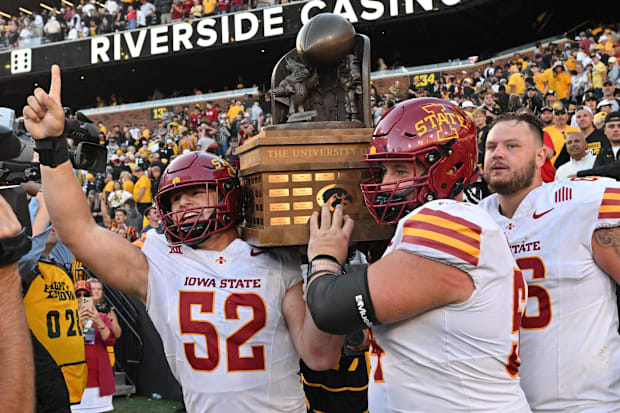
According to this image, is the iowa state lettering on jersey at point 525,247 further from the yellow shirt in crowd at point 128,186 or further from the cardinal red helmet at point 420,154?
the yellow shirt in crowd at point 128,186

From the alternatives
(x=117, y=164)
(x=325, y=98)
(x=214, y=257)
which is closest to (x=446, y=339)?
(x=214, y=257)

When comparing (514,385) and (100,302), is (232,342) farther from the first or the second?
(100,302)

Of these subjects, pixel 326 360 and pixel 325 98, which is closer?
pixel 326 360

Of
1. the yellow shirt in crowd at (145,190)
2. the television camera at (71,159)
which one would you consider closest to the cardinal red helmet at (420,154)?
the television camera at (71,159)

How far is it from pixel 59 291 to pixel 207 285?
2005 mm

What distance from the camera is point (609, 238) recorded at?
212cm

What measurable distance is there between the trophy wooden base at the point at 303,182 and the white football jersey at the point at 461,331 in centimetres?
41

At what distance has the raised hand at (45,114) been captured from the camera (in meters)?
2.10

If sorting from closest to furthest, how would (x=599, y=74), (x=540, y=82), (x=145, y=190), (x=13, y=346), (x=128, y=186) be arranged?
(x=13, y=346) < (x=599, y=74) < (x=540, y=82) < (x=145, y=190) < (x=128, y=186)

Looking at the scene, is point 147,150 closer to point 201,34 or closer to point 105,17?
point 201,34

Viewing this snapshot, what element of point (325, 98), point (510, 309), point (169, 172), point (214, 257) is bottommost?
point (510, 309)

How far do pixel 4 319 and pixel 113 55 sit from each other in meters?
20.2

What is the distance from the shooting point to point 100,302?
6.01 meters

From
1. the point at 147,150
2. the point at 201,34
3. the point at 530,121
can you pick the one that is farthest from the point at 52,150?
the point at 201,34
